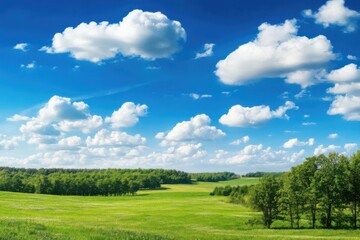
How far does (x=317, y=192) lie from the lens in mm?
61750

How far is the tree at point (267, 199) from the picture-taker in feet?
215

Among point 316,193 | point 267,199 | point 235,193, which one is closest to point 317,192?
point 316,193

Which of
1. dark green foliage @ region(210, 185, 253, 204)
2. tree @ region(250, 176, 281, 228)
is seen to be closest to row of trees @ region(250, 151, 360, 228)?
tree @ region(250, 176, 281, 228)

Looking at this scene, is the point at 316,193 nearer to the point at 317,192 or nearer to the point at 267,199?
the point at 317,192

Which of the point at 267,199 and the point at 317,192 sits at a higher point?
the point at 317,192

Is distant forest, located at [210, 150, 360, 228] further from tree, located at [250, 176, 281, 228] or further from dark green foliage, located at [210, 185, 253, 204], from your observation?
dark green foliage, located at [210, 185, 253, 204]

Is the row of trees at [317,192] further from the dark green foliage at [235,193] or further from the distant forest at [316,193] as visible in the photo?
the dark green foliage at [235,193]

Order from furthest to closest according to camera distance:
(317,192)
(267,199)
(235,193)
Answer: (235,193)
(267,199)
(317,192)

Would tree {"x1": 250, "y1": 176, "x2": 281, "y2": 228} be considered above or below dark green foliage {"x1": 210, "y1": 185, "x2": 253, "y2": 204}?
above

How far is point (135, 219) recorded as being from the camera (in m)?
73.7

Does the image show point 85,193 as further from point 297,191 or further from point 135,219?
point 297,191

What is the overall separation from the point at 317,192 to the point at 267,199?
8132mm

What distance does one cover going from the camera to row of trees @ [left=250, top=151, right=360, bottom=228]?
2424 inches

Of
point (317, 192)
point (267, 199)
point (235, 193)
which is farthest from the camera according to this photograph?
point (235, 193)
